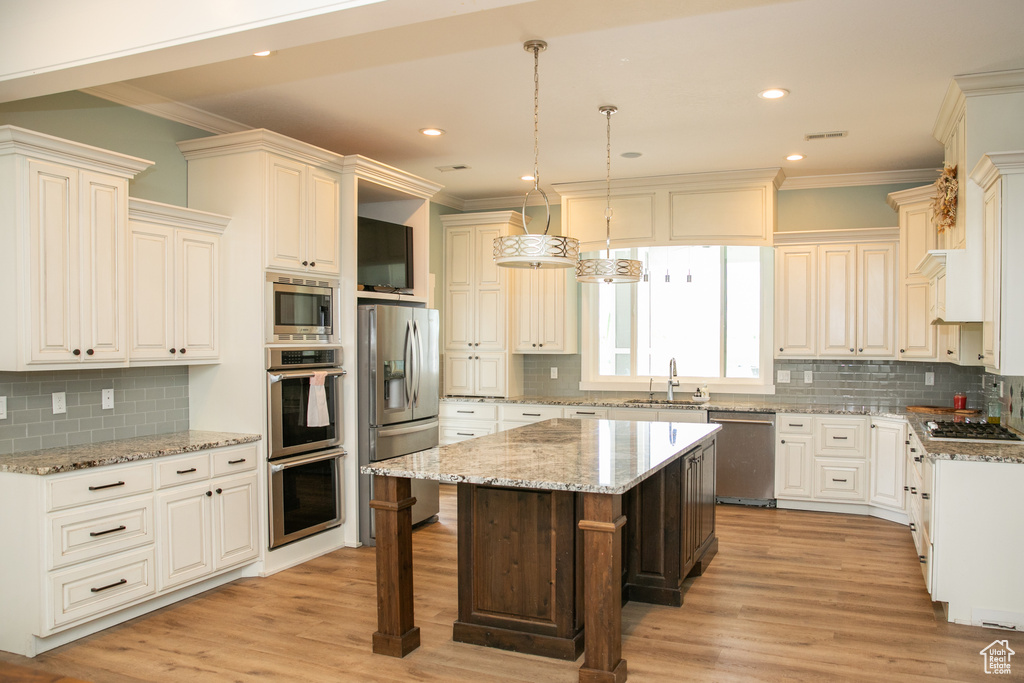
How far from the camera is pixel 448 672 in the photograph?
126 inches

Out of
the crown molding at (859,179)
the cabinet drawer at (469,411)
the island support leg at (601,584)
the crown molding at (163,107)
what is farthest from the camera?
the cabinet drawer at (469,411)

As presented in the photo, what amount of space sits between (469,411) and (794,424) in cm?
287

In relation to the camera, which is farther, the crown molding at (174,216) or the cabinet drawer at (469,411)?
the cabinet drawer at (469,411)

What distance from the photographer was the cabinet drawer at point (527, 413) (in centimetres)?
686

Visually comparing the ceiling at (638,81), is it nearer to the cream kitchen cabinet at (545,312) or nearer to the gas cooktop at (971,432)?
the cream kitchen cabinet at (545,312)

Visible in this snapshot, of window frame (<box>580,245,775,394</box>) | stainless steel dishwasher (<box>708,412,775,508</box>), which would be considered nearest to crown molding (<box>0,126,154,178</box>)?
window frame (<box>580,245,775,394</box>)

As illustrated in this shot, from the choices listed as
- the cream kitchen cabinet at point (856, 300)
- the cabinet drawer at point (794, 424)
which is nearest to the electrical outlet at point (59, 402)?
the cabinet drawer at point (794, 424)

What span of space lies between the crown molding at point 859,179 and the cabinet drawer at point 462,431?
11.3 feet

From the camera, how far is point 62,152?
3.51 meters

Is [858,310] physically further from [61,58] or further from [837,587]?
[61,58]

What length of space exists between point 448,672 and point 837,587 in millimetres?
2393

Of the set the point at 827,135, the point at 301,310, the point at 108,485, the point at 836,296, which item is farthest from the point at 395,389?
the point at 836,296

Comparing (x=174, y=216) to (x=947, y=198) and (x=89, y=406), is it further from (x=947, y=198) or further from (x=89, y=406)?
(x=947, y=198)

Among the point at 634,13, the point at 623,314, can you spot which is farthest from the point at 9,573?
the point at 623,314
